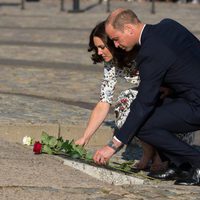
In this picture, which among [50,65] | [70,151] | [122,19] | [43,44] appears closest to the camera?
[122,19]

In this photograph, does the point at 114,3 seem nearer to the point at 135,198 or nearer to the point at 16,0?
the point at 16,0

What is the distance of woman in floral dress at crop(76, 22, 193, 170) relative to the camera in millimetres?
6793

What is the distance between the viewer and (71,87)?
12023 mm

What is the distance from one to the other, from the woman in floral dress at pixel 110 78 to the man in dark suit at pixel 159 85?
351mm

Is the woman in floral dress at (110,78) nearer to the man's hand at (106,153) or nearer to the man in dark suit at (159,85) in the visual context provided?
the man in dark suit at (159,85)

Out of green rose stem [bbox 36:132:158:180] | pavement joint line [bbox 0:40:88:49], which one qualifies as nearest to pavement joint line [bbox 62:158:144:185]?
green rose stem [bbox 36:132:158:180]

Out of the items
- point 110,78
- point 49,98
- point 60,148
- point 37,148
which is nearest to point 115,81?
point 110,78

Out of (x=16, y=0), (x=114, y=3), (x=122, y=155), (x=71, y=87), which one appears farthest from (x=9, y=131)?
(x=16, y=0)

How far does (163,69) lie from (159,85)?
111mm

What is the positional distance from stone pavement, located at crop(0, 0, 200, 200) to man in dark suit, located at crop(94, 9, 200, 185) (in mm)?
279

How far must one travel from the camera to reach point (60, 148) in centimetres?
703

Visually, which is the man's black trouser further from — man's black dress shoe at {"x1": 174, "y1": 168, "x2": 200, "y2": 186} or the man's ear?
the man's ear

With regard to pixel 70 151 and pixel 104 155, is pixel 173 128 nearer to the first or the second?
pixel 104 155

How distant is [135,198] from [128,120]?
2.35 feet
